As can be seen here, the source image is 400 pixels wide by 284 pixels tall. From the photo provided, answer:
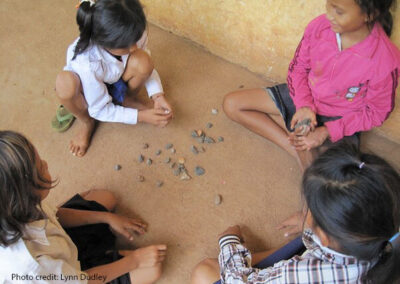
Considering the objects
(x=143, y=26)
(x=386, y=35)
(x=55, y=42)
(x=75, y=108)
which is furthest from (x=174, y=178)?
(x=55, y=42)

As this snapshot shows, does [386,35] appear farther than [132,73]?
No

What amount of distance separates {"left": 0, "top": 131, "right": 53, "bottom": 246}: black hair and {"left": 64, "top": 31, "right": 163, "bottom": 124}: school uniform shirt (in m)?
0.56

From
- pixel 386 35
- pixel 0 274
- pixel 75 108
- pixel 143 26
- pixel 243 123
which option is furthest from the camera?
pixel 243 123

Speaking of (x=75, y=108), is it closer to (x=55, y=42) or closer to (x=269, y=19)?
(x=55, y=42)

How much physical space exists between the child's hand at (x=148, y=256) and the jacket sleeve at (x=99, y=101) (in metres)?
0.56

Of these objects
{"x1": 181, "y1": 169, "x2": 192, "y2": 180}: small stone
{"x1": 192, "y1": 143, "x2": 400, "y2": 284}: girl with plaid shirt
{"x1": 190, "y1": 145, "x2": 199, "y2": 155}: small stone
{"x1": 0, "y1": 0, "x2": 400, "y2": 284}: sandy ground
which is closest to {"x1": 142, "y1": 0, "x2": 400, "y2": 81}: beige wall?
{"x1": 0, "y1": 0, "x2": 400, "y2": 284}: sandy ground

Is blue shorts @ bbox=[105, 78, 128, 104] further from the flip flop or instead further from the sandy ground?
the flip flop

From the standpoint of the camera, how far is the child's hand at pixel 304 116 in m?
1.34

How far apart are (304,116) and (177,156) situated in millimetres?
600

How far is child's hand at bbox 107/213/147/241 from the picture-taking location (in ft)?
4.33

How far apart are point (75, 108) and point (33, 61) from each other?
26.2 inches

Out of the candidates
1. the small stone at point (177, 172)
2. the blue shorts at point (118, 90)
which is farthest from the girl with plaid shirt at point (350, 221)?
the blue shorts at point (118, 90)

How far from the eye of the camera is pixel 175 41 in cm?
200

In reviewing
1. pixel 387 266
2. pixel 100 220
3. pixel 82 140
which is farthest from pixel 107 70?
pixel 387 266
